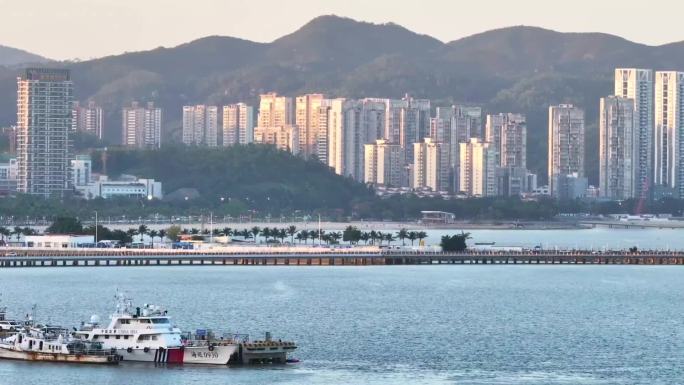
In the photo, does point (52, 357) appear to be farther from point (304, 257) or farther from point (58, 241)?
point (58, 241)

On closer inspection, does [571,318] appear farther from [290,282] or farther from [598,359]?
[290,282]

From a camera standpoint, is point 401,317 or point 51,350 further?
point 401,317

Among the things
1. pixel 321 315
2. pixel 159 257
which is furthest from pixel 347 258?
pixel 321 315

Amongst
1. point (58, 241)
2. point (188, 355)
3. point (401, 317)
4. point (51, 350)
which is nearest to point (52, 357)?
point (51, 350)

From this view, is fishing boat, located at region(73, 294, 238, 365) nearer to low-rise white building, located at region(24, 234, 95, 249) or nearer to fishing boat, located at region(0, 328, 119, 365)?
fishing boat, located at region(0, 328, 119, 365)

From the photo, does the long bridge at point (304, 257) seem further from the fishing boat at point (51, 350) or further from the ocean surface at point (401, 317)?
the fishing boat at point (51, 350)

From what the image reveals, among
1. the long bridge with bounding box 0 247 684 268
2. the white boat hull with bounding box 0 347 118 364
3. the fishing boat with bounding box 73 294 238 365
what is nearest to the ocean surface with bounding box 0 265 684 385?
the white boat hull with bounding box 0 347 118 364

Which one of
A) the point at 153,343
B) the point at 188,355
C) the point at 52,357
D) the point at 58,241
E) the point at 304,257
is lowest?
the point at 52,357
